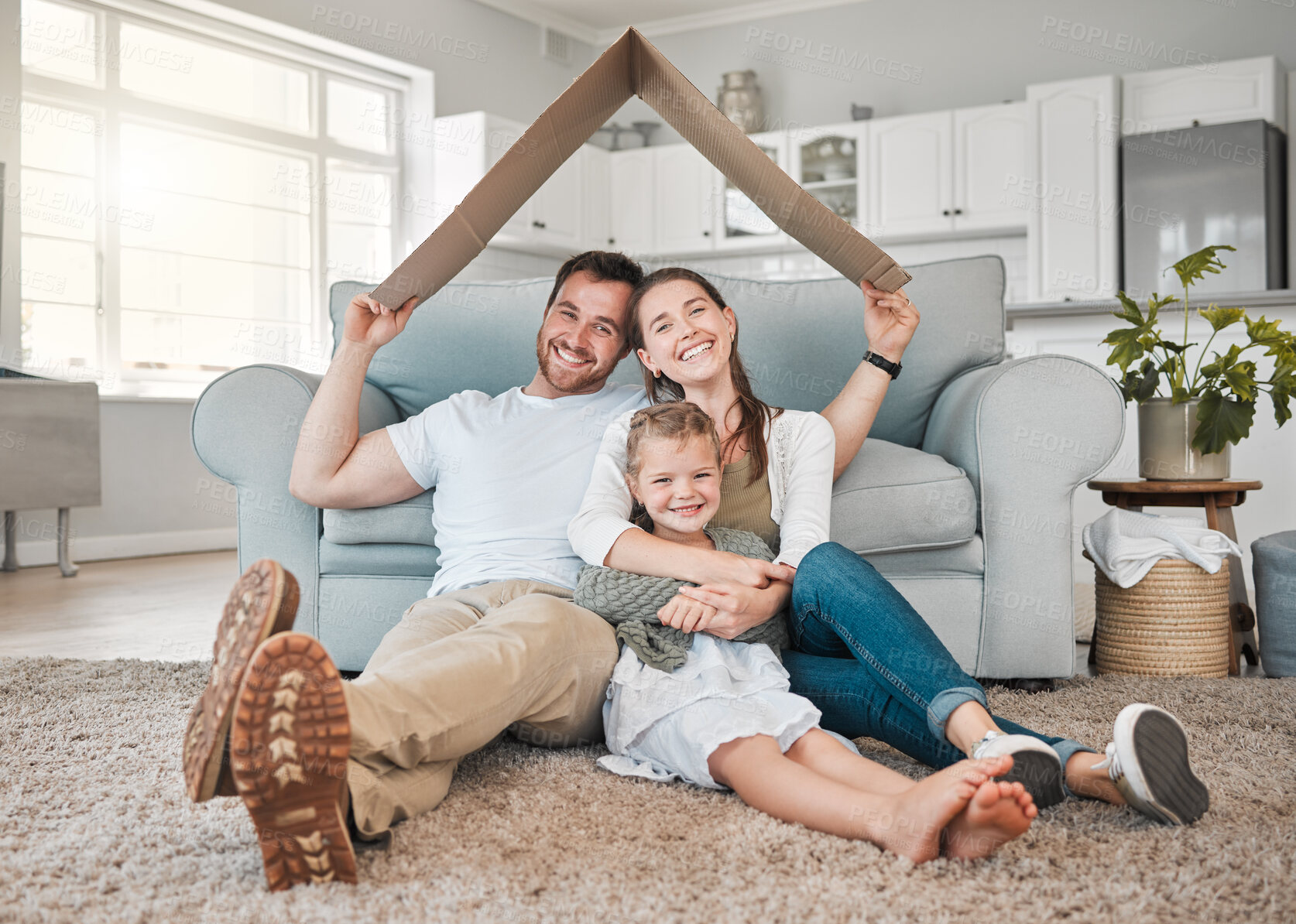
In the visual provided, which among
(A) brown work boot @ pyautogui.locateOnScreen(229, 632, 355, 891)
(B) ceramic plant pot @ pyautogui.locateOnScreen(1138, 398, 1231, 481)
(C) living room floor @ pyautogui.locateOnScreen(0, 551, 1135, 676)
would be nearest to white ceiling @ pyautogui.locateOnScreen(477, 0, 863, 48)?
(C) living room floor @ pyautogui.locateOnScreen(0, 551, 1135, 676)

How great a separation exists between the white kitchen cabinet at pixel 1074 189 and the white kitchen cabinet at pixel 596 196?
2.44m

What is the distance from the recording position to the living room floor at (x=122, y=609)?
2.46 m

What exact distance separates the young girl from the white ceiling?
17.4 feet

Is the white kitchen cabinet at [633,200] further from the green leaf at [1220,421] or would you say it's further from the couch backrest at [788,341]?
the green leaf at [1220,421]

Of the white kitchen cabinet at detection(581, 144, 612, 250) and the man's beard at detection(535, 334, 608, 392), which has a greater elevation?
the white kitchen cabinet at detection(581, 144, 612, 250)

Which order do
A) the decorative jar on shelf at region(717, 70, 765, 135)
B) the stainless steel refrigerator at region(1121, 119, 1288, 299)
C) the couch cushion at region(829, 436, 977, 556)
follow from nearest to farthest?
the couch cushion at region(829, 436, 977, 556) < the stainless steel refrigerator at region(1121, 119, 1288, 299) < the decorative jar on shelf at region(717, 70, 765, 135)

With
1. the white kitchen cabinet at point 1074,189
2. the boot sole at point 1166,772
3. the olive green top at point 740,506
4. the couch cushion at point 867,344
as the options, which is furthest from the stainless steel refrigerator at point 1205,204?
the boot sole at point 1166,772

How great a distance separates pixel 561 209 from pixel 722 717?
5.16 metres

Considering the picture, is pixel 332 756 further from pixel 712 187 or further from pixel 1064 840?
pixel 712 187

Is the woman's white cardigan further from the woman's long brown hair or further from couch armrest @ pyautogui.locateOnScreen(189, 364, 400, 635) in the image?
couch armrest @ pyautogui.locateOnScreen(189, 364, 400, 635)

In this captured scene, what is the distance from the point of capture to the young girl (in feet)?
3.28

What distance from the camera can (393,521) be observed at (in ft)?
6.17

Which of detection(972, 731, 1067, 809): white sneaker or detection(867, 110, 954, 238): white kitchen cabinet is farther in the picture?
detection(867, 110, 954, 238): white kitchen cabinet

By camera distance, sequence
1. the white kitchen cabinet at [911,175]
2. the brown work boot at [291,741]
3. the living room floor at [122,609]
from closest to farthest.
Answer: the brown work boot at [291,741] → the living room floor at [122,609] → the white kitchen cabinet at [911,175]
